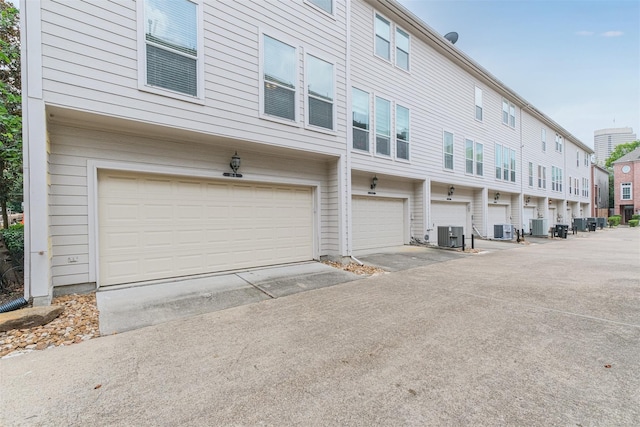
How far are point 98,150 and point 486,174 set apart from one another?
1544 cm

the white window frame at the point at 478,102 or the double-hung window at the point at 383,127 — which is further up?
the white window frame at the point at 478,102

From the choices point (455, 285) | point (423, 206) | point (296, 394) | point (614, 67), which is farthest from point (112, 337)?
point (614, 67)

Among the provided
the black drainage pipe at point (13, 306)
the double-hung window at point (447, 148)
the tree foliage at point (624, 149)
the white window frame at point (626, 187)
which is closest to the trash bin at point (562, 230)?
the double-hung window at point (447, 148)

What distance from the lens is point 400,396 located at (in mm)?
Answer: 2047

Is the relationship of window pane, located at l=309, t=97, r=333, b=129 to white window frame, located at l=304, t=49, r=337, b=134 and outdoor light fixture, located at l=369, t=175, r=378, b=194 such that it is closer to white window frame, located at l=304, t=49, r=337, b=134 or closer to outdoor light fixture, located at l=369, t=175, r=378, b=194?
white window frame, located at l=304, t=49, r=337, b=134

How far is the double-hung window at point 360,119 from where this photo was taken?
838 cm

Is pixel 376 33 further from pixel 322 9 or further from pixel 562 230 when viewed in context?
pixel 562 230

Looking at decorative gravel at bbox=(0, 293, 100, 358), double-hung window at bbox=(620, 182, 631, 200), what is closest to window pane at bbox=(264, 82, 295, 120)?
decorative gravel at bbox=(0, 293, 100, 358)

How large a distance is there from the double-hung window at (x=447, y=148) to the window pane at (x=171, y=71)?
10.1m

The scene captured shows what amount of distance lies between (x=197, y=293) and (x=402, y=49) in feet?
34.7

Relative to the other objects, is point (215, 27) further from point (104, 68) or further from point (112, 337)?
point (112, 337)

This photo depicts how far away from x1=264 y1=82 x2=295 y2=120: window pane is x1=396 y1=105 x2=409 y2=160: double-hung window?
15.8ft

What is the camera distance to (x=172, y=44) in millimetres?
4867

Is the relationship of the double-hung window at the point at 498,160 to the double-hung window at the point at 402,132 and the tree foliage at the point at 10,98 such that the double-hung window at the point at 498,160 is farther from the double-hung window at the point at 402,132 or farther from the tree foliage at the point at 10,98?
the tree foliage at the point at 10,98
